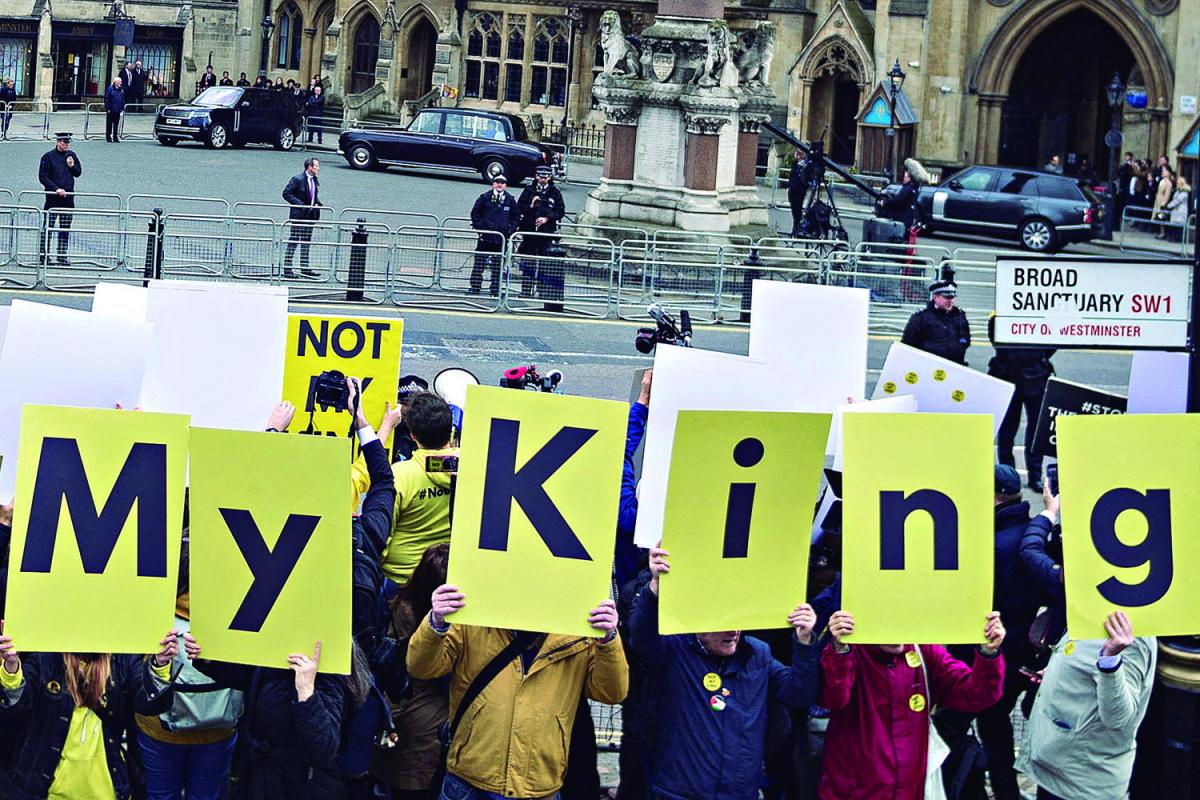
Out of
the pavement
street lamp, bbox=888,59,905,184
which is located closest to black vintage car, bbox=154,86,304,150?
the pavement

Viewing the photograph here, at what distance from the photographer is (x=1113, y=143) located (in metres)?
39.4


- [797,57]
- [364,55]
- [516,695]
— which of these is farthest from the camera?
[364,55]

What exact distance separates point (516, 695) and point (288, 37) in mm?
50946

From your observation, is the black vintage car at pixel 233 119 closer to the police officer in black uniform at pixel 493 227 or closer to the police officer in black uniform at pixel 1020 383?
the police officer in black uniform at pixel 493 227

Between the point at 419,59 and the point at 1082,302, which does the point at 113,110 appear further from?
the point at 1082,302

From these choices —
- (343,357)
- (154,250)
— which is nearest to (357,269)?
(154,250)

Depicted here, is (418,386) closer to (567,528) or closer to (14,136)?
(567,528)

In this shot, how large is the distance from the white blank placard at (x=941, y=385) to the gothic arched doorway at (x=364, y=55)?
44.8 metres

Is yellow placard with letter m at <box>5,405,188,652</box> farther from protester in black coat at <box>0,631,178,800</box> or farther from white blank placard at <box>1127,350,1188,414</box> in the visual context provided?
white blank placard at <box>1127,350,1188,414</box>

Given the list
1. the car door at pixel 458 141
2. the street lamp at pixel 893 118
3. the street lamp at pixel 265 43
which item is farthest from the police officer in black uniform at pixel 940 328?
the street lamp at pixel 265 43

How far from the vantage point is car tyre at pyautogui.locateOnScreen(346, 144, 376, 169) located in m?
40.0

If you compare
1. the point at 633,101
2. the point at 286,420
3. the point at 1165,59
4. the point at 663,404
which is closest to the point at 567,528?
the point at 663,404

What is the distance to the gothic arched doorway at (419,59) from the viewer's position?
2041 inches

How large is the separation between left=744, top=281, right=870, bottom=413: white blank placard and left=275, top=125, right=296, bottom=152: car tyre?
35098 mm
